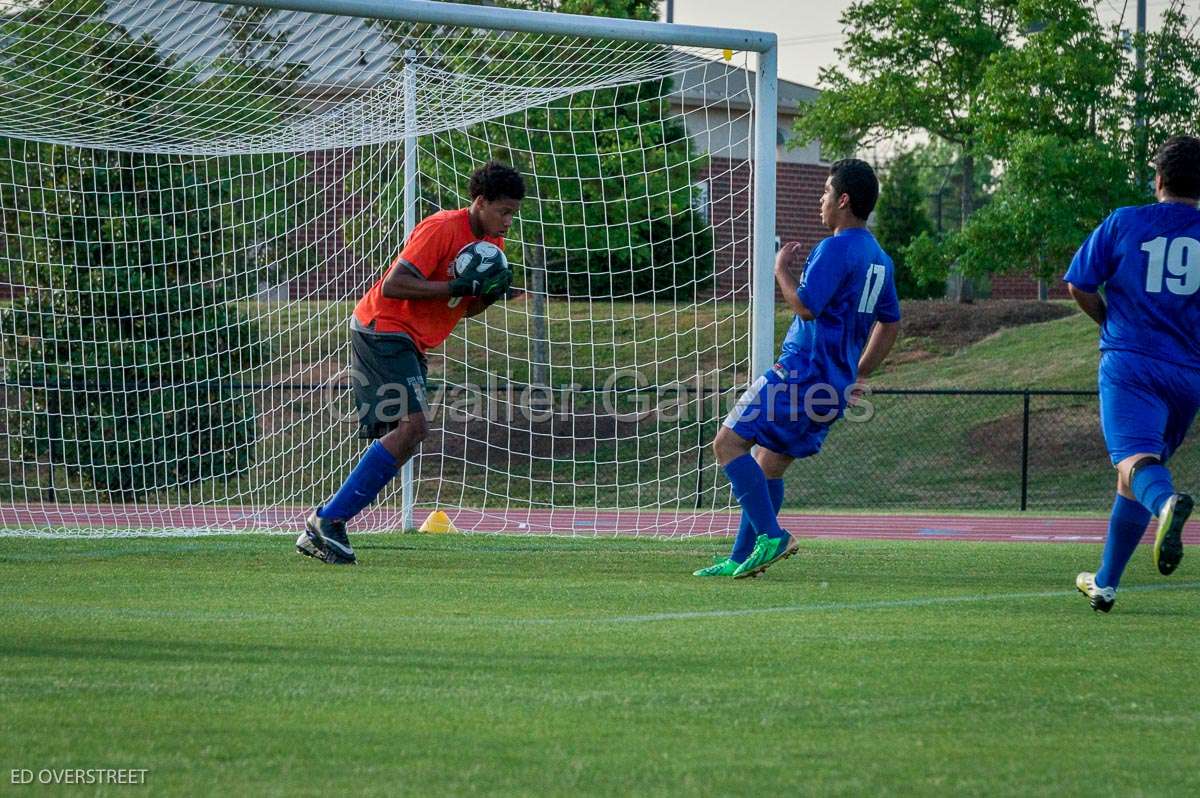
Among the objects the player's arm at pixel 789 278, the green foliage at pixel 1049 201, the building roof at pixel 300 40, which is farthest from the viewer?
the green foliage at pixel 1049 201

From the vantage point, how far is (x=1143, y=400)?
5766 millimetres

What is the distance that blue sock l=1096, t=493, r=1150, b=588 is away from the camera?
5.91 metres

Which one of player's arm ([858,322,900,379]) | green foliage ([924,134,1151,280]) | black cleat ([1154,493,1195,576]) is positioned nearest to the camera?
black cleat ([1154,493,1195,576])

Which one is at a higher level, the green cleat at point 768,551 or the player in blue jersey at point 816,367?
the player in blue jersey at point 816,367

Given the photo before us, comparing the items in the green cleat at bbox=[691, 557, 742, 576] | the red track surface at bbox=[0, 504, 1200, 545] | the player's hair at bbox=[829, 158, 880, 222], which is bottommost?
the red track surface at bbox=[0, 504, 1200, 545]

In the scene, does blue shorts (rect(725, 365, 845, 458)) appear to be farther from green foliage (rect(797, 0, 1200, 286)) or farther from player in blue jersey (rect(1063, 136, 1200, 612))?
green foliage (rect(797, 0, 1200, 286))

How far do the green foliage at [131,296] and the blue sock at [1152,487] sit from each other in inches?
300

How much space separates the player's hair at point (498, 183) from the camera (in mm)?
7648

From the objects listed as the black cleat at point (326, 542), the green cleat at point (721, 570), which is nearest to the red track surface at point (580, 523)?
the black cleat at point (326, 542)

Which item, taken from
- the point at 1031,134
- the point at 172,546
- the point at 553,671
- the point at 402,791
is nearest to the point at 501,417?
the point at 1031,134

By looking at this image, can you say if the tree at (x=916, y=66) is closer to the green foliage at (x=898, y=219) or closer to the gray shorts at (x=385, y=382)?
the green foliage at (x=898, y=219)

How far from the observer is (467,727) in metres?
3.50

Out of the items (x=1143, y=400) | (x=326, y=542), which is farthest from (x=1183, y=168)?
(x=326, y=542)

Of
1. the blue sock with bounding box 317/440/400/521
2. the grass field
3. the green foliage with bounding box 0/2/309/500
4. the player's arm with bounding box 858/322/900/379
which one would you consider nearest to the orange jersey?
the blue sock with bounding box 317/440/400/521
